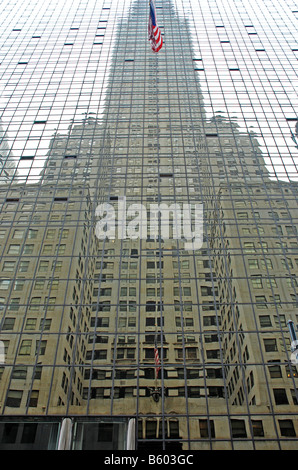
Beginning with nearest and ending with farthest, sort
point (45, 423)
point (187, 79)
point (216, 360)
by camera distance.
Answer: point (45, 423)
point (216, 360)
point (187, 79)

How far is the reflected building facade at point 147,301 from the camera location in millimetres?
16828

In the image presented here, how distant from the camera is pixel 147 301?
71.2 ft

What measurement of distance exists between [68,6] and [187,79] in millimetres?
23684

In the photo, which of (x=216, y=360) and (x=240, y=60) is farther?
(x=240, y=60)

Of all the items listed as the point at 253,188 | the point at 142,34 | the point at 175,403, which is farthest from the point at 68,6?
the point at 175,403

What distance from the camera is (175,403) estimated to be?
730 inches

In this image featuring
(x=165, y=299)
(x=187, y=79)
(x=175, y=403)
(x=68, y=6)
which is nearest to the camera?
(x=175, y=403)

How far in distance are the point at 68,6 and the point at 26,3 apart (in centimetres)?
634

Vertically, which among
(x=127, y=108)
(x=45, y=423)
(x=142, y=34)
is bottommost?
(x=45, y=423)

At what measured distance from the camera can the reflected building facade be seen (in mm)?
16828
